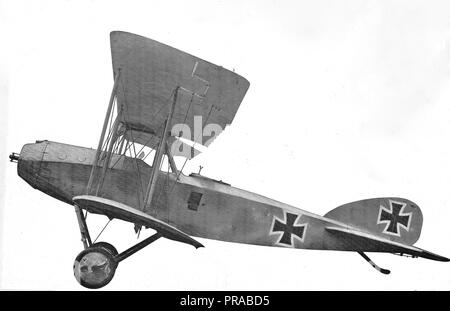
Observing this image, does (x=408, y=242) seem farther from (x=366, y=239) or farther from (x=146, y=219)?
(x=146, y=219)

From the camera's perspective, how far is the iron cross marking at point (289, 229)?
25.4ft

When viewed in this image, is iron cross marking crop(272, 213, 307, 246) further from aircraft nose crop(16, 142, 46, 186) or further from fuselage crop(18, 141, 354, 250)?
aircraft nose crop(16, 142, 46, 186)

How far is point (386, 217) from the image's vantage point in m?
8.22

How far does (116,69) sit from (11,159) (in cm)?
207

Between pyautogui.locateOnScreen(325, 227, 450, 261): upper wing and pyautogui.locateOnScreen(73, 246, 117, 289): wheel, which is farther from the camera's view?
pyautogui.locateOnScreen(325, 227, 450, 261): upper wing

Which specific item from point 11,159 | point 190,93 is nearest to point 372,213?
point 190,93

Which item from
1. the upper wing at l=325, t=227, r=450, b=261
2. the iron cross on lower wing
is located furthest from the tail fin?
the iron cross on lower wing

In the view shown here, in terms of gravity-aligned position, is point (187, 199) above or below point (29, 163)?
below

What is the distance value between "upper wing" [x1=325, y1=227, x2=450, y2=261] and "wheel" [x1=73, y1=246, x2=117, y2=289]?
11.8 feet

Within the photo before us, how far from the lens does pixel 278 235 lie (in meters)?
7.72

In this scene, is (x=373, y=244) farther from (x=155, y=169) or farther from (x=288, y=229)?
(x=155, y=169)

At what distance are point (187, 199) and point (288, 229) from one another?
1739 millimetres

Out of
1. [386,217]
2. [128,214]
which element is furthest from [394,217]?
[128,214]

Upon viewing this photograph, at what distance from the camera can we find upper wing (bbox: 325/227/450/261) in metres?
7.61
